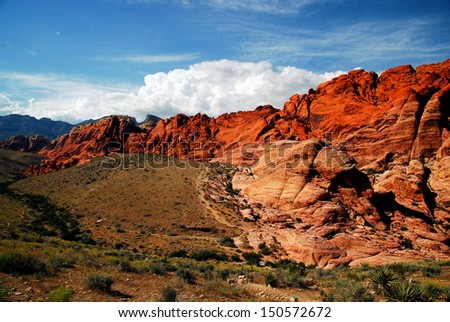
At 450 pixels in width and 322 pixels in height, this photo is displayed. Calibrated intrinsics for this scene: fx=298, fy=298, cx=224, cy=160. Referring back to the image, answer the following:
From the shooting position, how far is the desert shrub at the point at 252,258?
89.5 feet

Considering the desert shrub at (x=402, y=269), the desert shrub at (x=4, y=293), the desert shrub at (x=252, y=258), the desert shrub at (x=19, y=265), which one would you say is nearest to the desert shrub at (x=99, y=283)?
the desert shrub at (x=4, y=293)

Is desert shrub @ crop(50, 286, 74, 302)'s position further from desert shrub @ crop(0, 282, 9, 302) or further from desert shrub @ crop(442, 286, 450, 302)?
desert shrub @ crop(442, 286, 450, 302)

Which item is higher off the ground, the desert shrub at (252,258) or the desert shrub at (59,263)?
the desert shrub at (59,263)

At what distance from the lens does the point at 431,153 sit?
1949 inches

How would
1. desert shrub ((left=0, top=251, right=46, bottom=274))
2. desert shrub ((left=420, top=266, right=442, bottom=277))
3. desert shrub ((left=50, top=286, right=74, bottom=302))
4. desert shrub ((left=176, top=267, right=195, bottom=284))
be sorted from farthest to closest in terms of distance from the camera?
desert shrub ((left=420, top=266, right=442, bottom=277)), desert shrub ((left=176, top=267, right=195, bottom=284)), desert shrub ((left=0, top=251, right=46, bottom=274)), desert shrub ((left=50, top=286, right=74, bottom=302))

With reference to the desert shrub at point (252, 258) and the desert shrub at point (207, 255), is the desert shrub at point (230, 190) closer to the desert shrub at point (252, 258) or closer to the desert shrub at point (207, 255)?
the desert shrub at point (252, 258)

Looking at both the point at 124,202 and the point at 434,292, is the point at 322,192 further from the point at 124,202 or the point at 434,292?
the point at 124,202

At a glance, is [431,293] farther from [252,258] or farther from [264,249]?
[264,249]

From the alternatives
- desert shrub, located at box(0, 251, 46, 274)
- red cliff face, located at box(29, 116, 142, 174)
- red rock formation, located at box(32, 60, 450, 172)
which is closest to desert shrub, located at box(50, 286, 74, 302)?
desert shrub, located at box(0, 251, 46, 274)

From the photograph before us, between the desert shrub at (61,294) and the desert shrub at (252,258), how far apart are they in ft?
60.3

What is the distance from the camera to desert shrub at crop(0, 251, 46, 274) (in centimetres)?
1237

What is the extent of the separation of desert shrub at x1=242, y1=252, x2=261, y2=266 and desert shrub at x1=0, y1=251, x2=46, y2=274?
18030mm

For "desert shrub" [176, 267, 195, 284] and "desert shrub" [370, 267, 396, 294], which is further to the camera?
"desert shrub" [176, 267, 195, 284]

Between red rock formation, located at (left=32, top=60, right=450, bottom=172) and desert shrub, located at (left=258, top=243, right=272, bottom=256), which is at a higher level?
red rock formation, located at (left=32, top=60, right=450, bottom=172)
